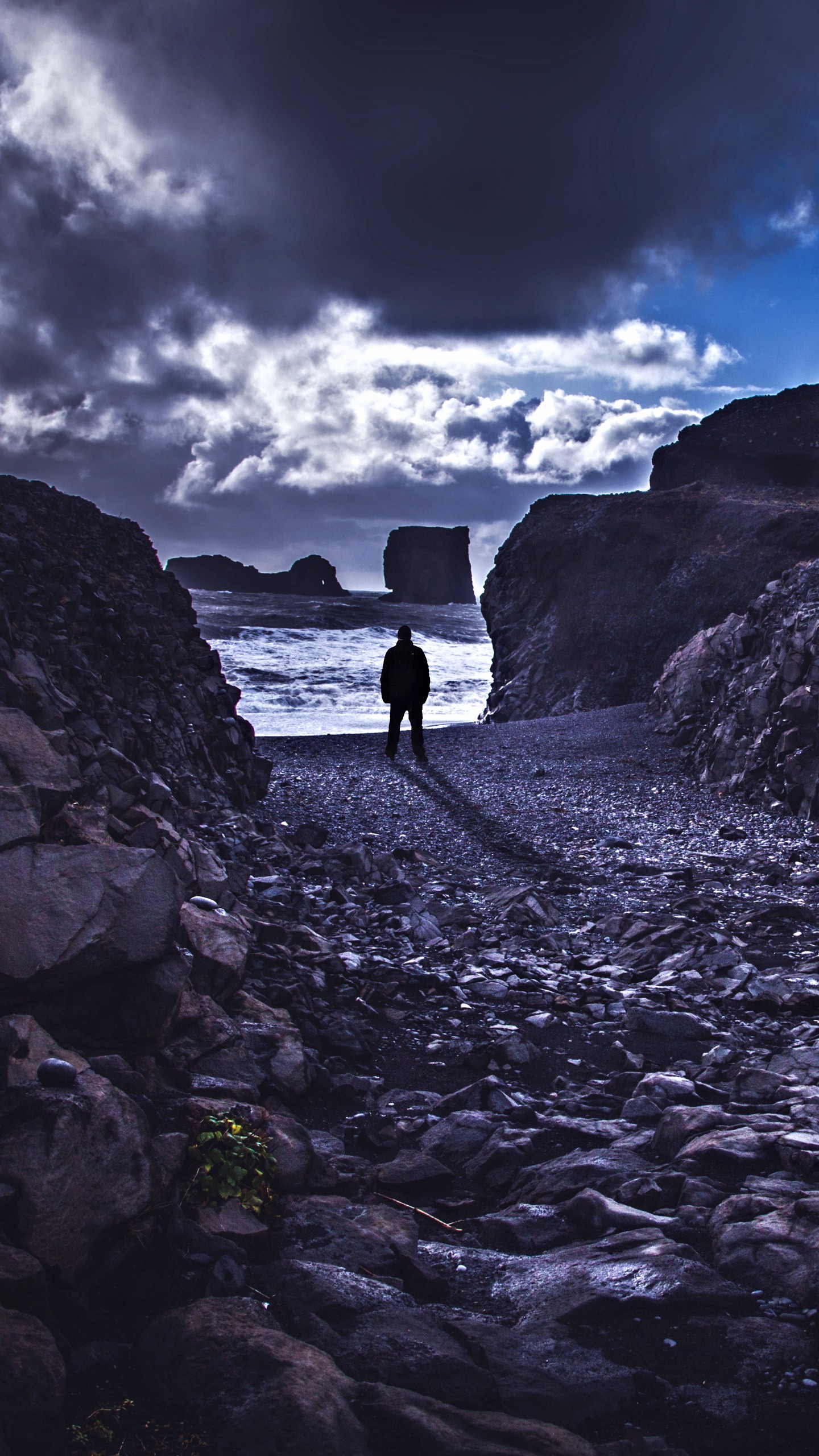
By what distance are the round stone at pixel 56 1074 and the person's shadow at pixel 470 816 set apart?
7.25 m

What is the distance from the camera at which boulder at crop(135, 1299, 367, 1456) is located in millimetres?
2143

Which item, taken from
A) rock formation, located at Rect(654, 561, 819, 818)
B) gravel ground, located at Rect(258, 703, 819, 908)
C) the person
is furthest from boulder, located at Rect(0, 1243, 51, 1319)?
the person

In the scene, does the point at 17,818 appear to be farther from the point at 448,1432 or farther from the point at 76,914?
the point at 448,1432

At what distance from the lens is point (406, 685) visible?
15219 mm

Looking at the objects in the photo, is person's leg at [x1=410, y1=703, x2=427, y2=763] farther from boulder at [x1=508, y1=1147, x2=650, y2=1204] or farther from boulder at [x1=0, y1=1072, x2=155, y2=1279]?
boulder at [x1=0, y1=1072, x2=155, y2=1279]

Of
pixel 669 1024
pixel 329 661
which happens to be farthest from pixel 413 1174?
pixel 329 661

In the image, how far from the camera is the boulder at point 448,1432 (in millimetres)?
2123

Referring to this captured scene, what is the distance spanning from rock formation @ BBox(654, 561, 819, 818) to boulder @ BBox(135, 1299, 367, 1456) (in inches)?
403

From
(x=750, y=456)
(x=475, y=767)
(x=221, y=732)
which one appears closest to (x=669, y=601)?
(x=750, y=456)

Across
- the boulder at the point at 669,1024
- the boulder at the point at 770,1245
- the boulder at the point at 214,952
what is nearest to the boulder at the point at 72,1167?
the boulder at the point at 214,952

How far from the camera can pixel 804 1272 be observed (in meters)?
2.88

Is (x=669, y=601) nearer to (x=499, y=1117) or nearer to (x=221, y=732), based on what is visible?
(x=221, y=732)

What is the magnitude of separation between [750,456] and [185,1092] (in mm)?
37358

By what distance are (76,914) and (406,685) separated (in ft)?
38.5
